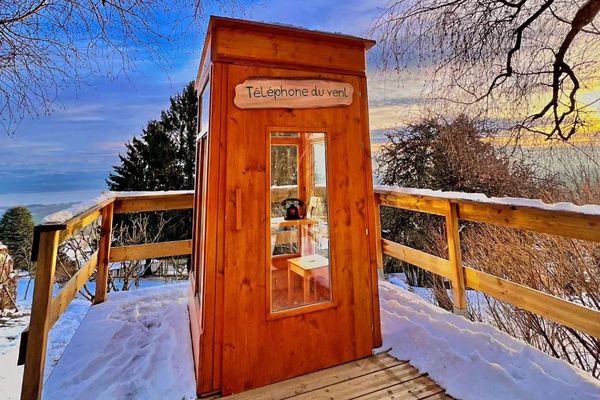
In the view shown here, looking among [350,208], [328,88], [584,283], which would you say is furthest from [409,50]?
[584,283]

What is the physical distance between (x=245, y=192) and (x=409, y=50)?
10.1 feet

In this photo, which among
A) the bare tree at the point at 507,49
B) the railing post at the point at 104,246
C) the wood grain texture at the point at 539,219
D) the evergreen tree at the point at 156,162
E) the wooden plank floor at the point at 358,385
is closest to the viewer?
the wood grain texture at the point at 539,219

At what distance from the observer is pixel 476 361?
6.20ft

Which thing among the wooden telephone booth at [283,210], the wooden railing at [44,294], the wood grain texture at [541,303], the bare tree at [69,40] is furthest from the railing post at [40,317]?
the wood grain texture at [541,303]

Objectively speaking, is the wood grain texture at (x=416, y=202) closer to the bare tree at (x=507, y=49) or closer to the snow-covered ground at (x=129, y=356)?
the bare tree at (x=507, y=49)

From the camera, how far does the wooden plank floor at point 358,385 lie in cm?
167

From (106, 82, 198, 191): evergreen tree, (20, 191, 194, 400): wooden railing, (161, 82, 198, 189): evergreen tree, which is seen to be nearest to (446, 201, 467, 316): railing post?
(20, 191, 194, 400): wooden railing

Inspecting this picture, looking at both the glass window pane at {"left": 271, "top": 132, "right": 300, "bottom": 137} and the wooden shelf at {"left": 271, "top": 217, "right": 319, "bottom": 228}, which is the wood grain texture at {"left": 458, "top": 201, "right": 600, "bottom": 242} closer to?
the wooden shelf at {"left": 271, "top": 217, "right": 319, "bottom": 228}

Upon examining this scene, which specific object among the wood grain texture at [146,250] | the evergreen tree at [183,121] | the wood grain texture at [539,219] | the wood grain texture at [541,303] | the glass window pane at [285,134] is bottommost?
the wood grain texture at [541,303]

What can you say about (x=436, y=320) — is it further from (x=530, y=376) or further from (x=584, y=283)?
(x=584, y=283)

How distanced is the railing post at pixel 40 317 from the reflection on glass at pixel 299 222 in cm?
115

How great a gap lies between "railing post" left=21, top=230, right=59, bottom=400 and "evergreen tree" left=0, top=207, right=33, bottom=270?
8.54 meters

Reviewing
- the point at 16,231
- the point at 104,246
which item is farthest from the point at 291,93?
the point at 16,231

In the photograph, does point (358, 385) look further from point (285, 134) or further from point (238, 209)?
point (285, 134)
